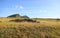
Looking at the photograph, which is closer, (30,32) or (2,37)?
(2,37)

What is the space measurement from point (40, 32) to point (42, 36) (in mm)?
1498

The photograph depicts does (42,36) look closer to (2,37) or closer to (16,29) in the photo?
(16,29)

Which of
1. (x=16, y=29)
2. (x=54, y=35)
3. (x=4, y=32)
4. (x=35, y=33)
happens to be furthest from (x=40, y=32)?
(x=4, y=32)

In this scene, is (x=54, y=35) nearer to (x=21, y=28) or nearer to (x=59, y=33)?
(x=59, y=33)

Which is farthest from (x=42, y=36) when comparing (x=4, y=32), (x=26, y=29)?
(x=4, y=32)

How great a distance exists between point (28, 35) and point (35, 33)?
1.55 m

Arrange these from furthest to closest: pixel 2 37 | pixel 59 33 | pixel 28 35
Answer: pixel 59 33 < pixel 28 35 < pixel 2 37

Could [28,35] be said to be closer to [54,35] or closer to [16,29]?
[16,29]

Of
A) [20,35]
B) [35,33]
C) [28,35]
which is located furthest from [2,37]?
[35,33]

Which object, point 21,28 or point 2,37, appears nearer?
point 2,37

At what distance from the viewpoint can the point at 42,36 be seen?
23.3 metres

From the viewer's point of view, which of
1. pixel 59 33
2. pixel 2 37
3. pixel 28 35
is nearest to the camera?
pixel 2 37

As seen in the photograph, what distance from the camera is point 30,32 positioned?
2420 centimetres

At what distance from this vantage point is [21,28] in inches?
997
